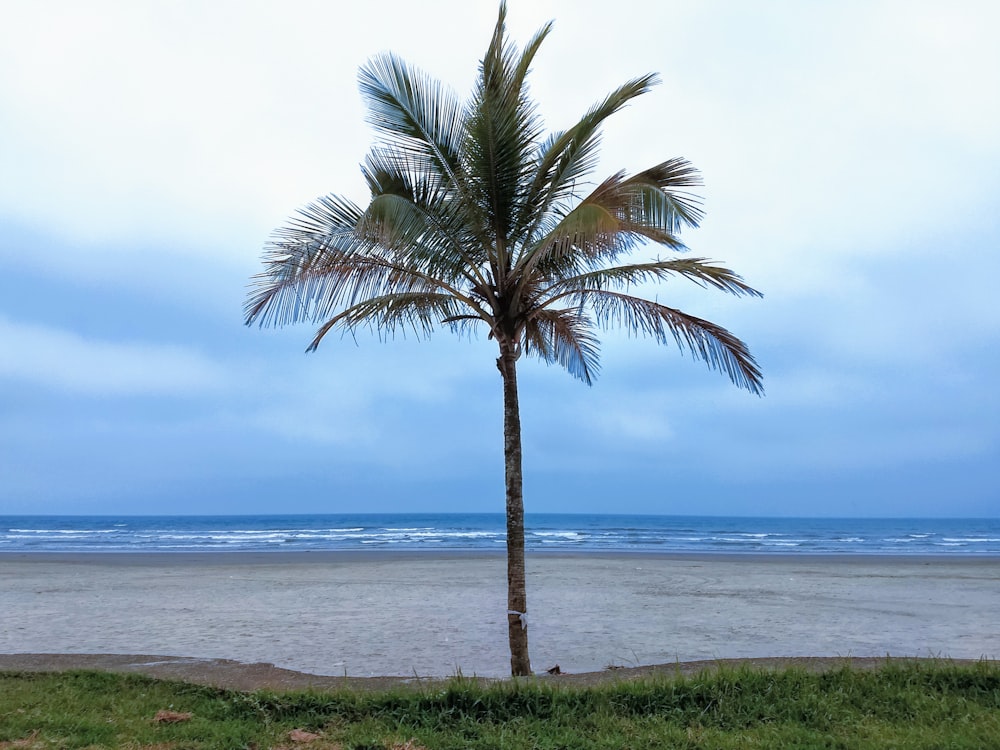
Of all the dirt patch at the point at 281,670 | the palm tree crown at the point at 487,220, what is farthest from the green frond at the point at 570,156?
the dirt patch at the point at 281,670

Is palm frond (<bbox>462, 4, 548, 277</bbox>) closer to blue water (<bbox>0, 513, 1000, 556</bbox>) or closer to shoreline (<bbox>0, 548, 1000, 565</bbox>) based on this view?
shoreline (<bbox>0, 548, 1000, 565</bbox>)

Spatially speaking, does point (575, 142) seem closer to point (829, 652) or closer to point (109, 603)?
point (829, 652)

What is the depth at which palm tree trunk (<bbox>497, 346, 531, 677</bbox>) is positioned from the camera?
709 cm

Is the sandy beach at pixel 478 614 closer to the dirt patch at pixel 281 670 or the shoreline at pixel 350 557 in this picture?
the dirt patch at pixel 281 670

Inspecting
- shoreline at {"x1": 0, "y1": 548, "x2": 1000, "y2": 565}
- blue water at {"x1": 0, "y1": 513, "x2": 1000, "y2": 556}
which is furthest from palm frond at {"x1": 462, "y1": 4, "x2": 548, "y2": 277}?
blue water at {"x1": 0, "y1": 513, "x2": 1000, "y2": 556}

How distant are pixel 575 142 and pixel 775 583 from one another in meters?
15.0

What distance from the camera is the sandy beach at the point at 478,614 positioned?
979 cm

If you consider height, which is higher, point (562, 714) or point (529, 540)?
point (562, 714)

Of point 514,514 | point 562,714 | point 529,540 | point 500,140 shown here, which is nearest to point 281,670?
point 514,514

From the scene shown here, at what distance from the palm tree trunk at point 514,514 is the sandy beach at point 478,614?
165 centimetres

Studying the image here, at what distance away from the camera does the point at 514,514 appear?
7199 mm

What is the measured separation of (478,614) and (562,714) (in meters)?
7.86

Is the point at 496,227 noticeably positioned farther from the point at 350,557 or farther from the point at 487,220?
the point at 350,557

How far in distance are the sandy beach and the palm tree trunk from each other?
1.65 m
